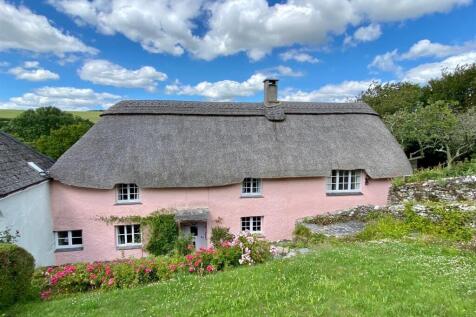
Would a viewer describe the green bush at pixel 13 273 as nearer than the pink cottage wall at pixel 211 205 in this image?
Yes

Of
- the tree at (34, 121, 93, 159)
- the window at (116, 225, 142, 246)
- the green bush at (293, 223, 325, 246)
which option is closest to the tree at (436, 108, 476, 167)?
the green bush at (293, 223, 325, 246)

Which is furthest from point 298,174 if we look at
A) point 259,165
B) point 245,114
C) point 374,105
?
point 374,105

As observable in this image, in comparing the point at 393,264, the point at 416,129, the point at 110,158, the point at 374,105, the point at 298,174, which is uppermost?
the point at 374,105

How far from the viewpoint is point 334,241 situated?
9.12 meters

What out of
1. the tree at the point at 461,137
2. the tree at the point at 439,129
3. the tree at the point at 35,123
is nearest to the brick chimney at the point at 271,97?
the tree at the point at 439,129

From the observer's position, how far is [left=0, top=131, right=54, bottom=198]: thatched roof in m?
9.01

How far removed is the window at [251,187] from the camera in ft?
44.0

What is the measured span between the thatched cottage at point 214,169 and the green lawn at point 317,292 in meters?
Answer: 6.39

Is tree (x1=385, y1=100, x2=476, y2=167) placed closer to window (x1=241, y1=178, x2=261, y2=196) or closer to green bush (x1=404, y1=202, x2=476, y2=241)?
green bush (x1=404, y1=202, x2=476, y2=241)

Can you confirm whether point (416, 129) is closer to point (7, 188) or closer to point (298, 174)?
point (298, 174)

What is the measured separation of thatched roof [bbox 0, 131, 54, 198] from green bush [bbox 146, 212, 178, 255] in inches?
185

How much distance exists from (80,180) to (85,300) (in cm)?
729

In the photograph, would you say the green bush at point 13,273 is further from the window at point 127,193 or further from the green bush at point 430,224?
the green bush at point 430,224

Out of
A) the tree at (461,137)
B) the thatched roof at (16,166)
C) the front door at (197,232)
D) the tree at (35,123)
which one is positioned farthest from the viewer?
the tree at (35,123)
